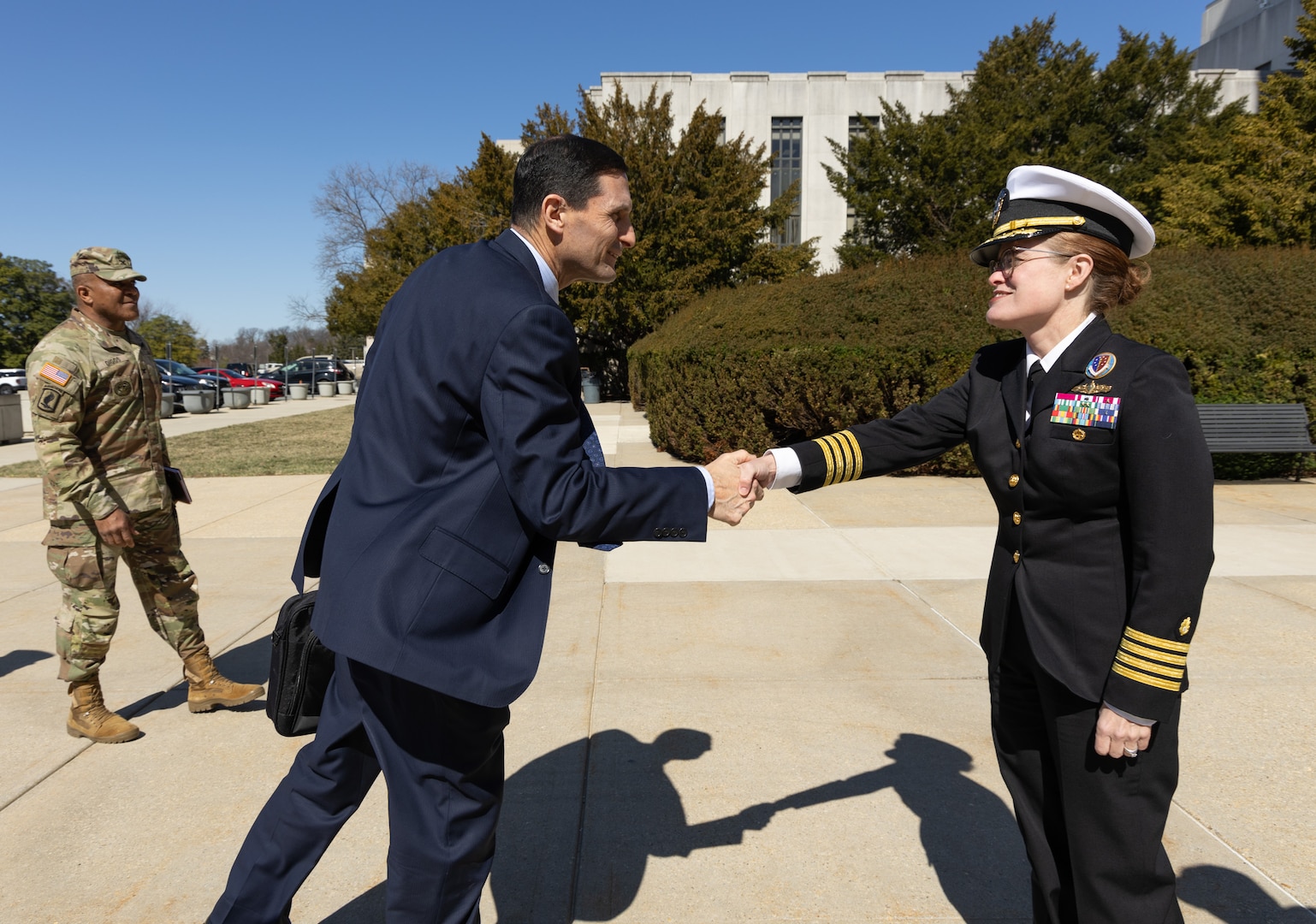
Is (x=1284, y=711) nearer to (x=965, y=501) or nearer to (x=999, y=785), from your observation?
(x=999, y=785)

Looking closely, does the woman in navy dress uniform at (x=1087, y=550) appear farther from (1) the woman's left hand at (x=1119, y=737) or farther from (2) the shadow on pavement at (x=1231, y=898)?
(2) the shadow on pavement at (x=1231, y=898)

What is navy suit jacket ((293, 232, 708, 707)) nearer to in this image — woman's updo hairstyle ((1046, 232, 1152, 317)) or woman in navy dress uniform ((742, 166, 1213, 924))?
woman in navy dress uniform ((742, 166, 1213, 924))

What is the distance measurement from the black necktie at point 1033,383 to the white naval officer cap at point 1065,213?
277 millimetres

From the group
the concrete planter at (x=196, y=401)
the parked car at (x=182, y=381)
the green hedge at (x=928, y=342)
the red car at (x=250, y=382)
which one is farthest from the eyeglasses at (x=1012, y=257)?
the red car at (x=250, y=382)

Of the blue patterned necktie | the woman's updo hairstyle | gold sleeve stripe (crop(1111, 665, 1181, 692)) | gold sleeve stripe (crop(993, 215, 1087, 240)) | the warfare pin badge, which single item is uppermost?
gold sleeve stripe (crop(993, 215, 1087, 240))

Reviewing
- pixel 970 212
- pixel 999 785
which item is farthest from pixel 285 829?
pixel 970 212

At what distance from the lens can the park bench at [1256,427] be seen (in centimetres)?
888

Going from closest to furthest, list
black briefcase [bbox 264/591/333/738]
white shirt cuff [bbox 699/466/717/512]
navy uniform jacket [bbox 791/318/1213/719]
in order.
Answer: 1. navy uniform jacket [bbox 791/318/1213/719]
2. white shirt cuff [bbox 699/466/717/512]
3. black briefcase [bbox 264/591/333/738]

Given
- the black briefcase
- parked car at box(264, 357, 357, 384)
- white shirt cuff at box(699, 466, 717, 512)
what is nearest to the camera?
white shirt cuff at box(699, 466, 717, 512)

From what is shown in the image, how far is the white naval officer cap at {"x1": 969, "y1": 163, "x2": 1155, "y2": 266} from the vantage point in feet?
6.53

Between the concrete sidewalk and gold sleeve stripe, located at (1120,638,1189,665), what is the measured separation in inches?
43.9

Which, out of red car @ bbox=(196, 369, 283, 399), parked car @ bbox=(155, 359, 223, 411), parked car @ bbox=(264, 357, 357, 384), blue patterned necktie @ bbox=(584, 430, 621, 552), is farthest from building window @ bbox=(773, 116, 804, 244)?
blue patterned necktie @ bbox=(584, 430, 621, 552)

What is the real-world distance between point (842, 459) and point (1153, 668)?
101 cm

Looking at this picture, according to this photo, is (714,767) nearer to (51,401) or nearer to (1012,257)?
(1012,257)
